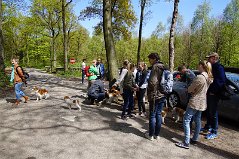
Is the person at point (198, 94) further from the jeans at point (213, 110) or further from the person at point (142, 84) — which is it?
the person at point (142, 84)

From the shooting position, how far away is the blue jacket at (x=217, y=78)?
638cm

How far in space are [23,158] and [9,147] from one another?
0.74 metres

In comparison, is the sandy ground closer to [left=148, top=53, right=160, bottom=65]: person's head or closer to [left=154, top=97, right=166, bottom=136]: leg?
[left=154, top=97, right=166, bottom=136]: leg

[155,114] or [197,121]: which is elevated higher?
[155,114]

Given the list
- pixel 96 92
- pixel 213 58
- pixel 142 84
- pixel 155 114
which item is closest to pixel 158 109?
pixel 155 114

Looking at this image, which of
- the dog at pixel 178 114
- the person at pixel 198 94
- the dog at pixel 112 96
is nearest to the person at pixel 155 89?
the person at pixel 198 94

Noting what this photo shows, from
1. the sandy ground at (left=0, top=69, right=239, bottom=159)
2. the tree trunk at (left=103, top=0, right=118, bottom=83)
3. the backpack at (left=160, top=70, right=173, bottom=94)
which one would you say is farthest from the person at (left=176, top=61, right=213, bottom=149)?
the tree trunk at (left=103, top=0, right=118, bottom=83)

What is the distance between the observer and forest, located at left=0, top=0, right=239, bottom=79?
28.4 meters

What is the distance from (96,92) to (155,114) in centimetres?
409

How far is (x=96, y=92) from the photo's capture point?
9.59 meters

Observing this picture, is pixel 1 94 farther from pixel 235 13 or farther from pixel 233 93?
pixel 235 13

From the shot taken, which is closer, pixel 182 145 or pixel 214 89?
pixel 182 145

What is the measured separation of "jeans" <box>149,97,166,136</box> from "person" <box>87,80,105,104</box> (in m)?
3.95

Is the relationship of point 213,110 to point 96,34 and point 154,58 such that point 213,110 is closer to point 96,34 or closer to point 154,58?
point 154,58
